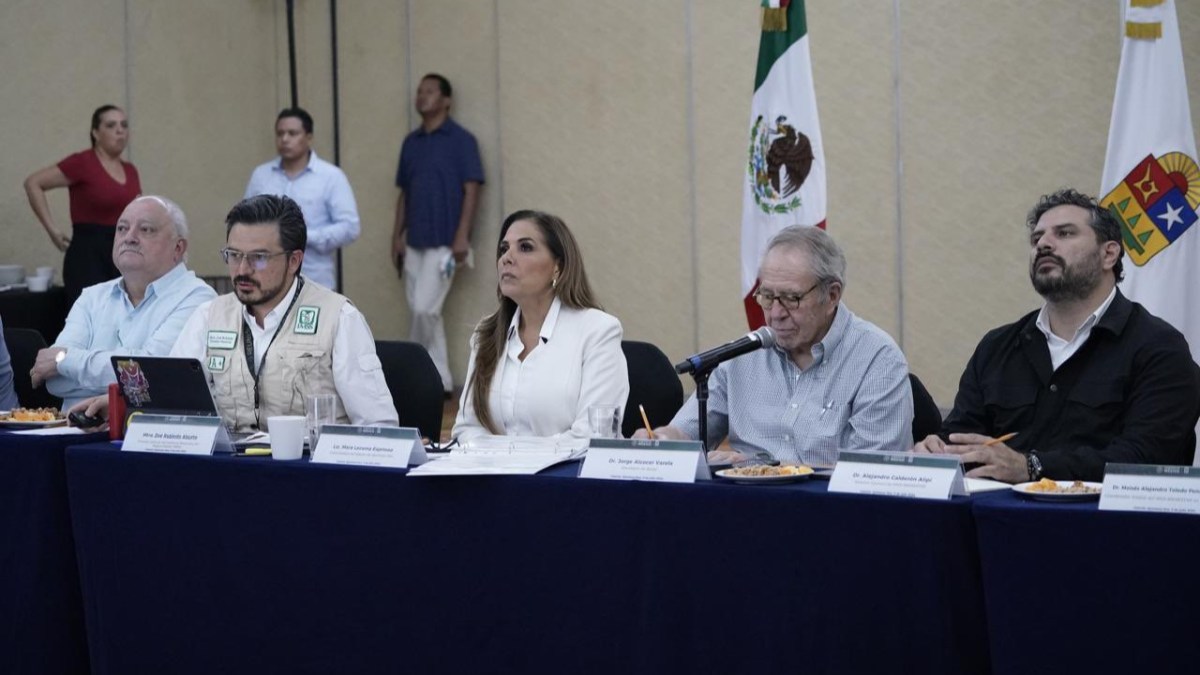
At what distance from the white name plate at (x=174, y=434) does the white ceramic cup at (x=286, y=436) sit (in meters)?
0.16

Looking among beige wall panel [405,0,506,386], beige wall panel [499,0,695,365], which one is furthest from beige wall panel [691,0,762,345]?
beige wall panel [405,0,506,386]

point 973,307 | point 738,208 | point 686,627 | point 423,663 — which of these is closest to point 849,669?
point 686,627

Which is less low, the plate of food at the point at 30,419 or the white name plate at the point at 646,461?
the plate of food at the point at 30,419

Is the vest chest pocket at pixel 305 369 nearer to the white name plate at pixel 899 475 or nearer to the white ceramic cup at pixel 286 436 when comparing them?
the white ceramic cup at pixel 286 436

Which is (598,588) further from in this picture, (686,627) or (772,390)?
(772,390)

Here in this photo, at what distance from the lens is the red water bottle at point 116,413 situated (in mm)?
3109

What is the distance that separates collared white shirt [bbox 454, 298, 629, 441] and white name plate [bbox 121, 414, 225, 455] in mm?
705

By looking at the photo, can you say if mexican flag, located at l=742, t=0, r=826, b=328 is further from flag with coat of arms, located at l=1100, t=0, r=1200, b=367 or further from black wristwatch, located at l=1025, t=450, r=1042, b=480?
black wristwatch, located at l=1025, t=450, r=1042, b=480

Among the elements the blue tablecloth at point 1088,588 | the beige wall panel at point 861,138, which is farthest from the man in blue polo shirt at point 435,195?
the blue tablecloth at point 1088,588

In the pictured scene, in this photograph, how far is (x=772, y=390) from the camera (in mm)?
3078

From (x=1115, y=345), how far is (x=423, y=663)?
1596 millimetres

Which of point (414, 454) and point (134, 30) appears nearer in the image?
point (414, 454)

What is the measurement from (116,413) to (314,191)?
13.8 feet

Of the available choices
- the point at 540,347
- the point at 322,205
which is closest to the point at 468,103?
the point at 322,205
